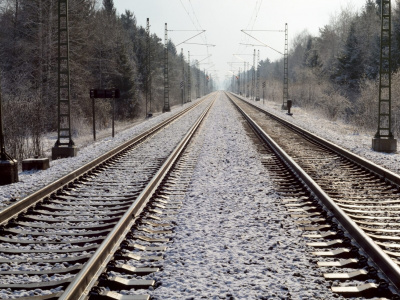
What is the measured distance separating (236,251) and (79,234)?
76.4 inches

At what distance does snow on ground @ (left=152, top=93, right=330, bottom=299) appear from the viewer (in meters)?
3.81

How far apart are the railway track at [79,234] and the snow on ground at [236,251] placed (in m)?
0.31

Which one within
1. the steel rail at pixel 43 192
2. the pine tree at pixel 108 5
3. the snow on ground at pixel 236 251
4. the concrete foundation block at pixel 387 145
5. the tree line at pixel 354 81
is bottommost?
the snow on ground at pixel 236 251

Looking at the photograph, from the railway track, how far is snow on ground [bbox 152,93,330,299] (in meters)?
0.31

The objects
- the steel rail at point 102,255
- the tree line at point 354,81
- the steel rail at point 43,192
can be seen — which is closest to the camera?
the steel rail at point 102,255

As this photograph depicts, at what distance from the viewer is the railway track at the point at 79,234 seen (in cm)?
386

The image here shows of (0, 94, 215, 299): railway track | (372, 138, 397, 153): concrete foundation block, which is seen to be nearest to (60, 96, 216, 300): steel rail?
(0, 94, 215, 299): railway track

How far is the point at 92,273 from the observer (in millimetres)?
3924

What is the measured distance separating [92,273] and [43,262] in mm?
795

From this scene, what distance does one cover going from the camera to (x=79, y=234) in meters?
5.32

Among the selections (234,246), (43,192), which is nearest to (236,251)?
(234,246)

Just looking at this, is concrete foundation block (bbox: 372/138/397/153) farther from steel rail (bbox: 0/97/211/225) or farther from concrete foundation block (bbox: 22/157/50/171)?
concrete foundation block (bbox: 22/157/50/171)

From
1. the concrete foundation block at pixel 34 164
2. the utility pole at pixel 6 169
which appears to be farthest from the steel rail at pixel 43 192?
the concrete foundation block at pixel 34 164

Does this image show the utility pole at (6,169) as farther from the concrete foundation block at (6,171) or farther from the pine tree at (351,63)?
the pine tree at (351,63)
